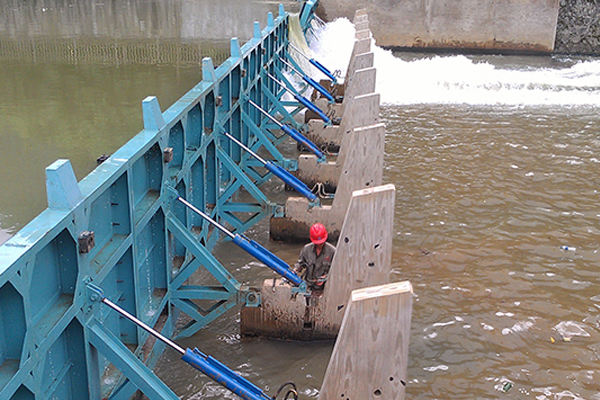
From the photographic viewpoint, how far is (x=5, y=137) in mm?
14703

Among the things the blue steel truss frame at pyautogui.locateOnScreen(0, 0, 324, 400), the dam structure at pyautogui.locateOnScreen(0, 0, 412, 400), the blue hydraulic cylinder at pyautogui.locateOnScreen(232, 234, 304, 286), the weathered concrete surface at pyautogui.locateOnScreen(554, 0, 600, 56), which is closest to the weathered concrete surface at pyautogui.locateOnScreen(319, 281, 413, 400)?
the dam structure at pyautogui.locateOnScreen(0, 0, 412, 400)

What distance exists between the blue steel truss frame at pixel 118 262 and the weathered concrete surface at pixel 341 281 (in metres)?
0.44

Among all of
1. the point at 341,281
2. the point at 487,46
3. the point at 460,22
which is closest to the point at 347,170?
the point at 341,281

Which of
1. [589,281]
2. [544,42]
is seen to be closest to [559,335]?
[589,281]

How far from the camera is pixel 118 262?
5.47 metres

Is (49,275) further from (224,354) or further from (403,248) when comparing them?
(403,248)

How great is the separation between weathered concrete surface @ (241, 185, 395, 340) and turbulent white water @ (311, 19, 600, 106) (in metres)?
12.9

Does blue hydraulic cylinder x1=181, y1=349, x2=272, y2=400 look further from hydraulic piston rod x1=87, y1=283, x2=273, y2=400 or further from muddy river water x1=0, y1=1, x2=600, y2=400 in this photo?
muddy river water x1=0, y1=1, x2=600, y2=400

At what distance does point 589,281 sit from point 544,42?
22.4m

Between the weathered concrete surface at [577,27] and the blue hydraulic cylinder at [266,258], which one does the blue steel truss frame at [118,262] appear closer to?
the blue hydraulic cylinder at [266,258]

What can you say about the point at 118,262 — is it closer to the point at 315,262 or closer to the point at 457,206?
the point at 315,262

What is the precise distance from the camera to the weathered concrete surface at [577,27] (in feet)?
91.5

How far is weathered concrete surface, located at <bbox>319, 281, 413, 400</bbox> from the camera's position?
425cm

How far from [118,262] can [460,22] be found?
25.9m
